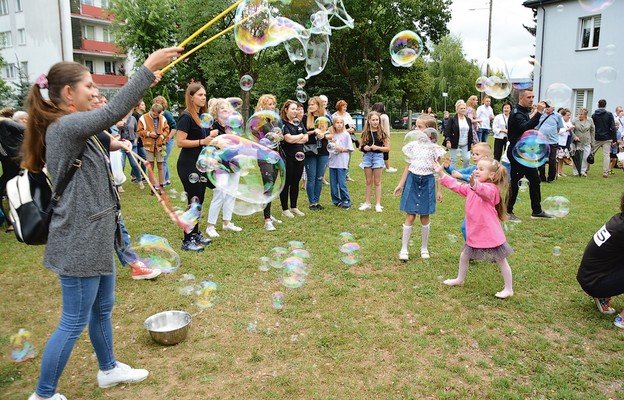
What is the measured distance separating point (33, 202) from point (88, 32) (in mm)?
53399

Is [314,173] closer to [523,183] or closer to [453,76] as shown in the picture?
[523,183]

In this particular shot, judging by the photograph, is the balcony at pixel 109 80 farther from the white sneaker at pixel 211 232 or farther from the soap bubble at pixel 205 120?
the soap bubble at pixel 205 120

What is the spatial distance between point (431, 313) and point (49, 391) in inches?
133

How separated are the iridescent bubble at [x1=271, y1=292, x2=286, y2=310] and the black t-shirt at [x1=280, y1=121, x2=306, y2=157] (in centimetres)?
370

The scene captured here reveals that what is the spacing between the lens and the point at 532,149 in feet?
24.3


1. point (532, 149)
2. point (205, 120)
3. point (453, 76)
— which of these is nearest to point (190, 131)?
point (205, 120)

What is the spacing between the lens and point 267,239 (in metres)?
7.31

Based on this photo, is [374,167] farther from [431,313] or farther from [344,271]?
[431,313]

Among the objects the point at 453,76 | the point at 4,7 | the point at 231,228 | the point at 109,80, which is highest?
the point at 4,7

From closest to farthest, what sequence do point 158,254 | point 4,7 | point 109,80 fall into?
point 158,254 → point 4,7 → point 109,80

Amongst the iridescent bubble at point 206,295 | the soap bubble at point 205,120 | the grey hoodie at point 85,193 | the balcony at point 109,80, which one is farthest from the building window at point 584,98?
the balcony at point 109,80

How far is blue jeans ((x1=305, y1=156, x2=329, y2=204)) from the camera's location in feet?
30.0

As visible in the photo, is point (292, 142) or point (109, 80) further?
point (109, 80)

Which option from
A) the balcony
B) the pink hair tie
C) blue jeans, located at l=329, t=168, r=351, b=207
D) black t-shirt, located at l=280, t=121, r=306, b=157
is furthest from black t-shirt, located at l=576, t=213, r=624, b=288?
the balcony
